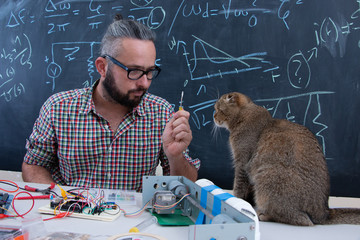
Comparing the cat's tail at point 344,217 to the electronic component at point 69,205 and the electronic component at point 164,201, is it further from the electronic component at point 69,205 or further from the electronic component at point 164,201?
the electronic component at point 69,205

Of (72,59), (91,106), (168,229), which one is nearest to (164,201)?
(168,229)

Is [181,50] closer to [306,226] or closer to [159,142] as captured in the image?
[159,142]

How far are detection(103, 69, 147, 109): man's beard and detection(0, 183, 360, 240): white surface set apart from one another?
60 centimetres

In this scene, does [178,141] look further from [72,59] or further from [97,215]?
[72,59]

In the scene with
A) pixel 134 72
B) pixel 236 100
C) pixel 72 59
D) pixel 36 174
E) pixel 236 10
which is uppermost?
pixel 236 10

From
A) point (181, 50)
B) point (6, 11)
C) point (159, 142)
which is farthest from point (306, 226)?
point (6, 11)

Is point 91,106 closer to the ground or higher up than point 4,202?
higher up

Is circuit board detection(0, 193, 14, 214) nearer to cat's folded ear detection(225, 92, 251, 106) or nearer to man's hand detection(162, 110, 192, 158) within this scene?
man's hand detection(162, 110, 192, 158)

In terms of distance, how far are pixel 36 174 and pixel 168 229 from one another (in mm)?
865

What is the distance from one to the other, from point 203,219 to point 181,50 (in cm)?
136

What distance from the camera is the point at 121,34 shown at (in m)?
1.29

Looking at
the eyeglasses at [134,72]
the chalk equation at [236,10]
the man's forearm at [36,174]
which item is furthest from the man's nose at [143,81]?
the chalk equation at [236,10]

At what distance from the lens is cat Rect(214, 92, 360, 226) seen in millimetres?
888

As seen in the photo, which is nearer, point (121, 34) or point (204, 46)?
point (121, 34)
